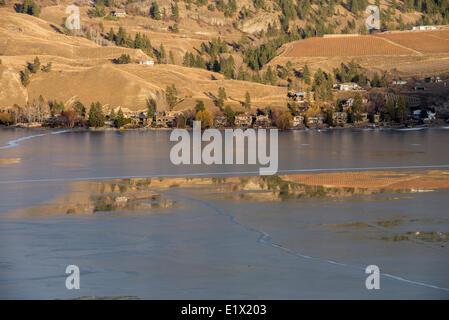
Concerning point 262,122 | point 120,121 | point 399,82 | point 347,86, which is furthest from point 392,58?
point 120,121

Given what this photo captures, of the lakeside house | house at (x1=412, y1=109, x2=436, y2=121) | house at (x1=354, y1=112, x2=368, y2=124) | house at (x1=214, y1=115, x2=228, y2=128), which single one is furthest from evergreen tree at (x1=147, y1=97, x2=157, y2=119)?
house at (x1=412, y1=109, x2=436, y2=121)

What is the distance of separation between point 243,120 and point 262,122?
3.64 meters

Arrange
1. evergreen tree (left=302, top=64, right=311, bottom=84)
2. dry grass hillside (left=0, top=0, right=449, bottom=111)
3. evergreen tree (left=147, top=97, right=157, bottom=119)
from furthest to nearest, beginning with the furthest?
evergreen tree (left=302, top=64, right=311, bottom=84)
dry grass hillside (left=0, top=0, right=449, bottom=111)
evergreen tree (left=147, top=97, right=157, bottom=119)

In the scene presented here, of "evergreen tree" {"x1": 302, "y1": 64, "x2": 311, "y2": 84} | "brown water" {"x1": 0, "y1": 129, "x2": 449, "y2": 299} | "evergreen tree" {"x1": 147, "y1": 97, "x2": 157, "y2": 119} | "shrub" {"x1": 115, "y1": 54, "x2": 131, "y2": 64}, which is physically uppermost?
"shrub" {"x1": 115, "y1": 54, "x2": 131, "y2": 64}

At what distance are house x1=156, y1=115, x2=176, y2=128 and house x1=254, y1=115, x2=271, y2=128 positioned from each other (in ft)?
38.4

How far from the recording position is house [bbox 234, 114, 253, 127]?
11725 cm

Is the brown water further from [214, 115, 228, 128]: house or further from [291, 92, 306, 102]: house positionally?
[291, 92, 306, 102]: house

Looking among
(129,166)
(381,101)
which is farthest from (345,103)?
(129,166)

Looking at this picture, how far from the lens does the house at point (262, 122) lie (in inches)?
4551

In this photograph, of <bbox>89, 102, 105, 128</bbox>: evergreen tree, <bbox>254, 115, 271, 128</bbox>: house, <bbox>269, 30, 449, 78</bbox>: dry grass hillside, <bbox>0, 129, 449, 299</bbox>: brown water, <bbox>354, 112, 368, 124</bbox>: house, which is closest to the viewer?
<bbox>0, 129, 449, 299</bbox>: brown water

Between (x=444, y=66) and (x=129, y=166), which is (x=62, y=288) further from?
(x=444, y=66)

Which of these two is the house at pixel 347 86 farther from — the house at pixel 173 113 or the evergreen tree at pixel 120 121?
the evergreen tree at pixel 120 121

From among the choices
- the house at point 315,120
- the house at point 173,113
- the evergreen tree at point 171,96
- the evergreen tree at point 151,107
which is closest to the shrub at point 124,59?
the evergreen tree at point 171,96
